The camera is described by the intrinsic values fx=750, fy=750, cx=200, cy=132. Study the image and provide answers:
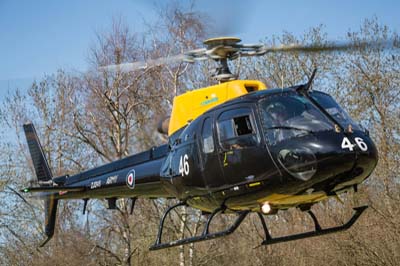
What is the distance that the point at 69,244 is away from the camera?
94.3 feet

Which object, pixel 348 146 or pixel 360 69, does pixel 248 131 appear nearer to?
pixel 348 146

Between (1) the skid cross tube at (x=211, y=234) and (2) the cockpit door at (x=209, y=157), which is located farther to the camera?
(1) the skid cross tube at (x=211, y=234)

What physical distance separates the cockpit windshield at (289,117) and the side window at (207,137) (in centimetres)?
90

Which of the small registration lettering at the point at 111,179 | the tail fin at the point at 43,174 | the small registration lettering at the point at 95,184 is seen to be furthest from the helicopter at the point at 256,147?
the tail fin at the point at 43,174

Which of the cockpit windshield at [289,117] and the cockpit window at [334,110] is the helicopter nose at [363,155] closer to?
the cockpit window at [334,110]

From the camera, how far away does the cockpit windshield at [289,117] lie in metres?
9.64

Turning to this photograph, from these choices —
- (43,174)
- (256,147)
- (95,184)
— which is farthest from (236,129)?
(43,174)

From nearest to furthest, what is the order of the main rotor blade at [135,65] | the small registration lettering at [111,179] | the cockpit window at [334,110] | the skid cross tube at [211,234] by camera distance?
the cockpit window at [334,110] → the skid cross tube at [211,234] → the main rotor blade at [135,65] → the small registration lettering at [111,179]

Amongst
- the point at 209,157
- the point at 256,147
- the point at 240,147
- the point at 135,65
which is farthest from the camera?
the point at 135,65

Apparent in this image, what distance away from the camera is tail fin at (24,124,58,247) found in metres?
16.0

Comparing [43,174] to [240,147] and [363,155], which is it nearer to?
[240,147]

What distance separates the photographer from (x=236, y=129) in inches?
401

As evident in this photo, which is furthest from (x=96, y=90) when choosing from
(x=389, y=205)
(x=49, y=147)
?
(x=389, y=205)

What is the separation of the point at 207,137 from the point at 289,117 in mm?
1344
